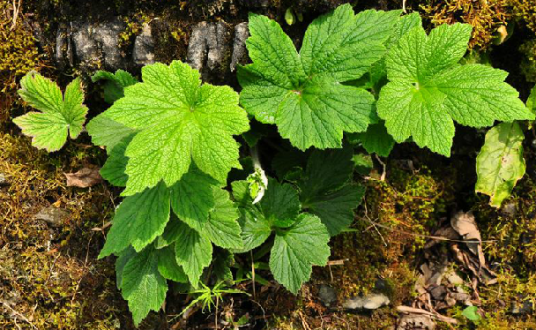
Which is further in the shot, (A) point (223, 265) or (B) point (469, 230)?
(B) point (469, 230)

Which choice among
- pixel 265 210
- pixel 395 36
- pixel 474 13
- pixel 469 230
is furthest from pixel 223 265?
pixel 474 13

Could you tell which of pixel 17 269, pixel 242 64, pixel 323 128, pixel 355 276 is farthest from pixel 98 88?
pixel 355 276

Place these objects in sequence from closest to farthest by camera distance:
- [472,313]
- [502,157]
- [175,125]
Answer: [175,125] → [502,157] → [472,313]

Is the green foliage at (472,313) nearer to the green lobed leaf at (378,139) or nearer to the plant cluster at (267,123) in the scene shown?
the plant cluster at (267,123)

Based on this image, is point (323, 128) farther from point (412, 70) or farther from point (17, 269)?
point (17, 269)

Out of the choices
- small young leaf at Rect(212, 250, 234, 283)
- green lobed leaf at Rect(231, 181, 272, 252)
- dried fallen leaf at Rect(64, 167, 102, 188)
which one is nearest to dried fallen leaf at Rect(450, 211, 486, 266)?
green lobed leaf at Rect(231, 181, 272, 252)

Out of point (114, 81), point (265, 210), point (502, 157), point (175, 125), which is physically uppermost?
point (114, 81)

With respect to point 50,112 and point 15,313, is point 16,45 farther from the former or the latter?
point 15,313

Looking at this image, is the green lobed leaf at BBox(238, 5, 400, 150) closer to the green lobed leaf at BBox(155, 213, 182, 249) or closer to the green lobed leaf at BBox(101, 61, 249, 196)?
the green lobed leaf at BBox(101, 61, 249, 196)
